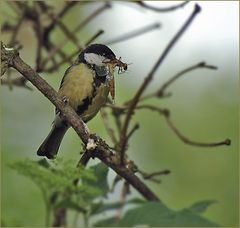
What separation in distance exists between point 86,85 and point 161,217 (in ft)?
1.62

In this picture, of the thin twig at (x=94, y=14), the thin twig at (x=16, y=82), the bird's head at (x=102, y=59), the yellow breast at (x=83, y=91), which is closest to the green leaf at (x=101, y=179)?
the yellow breast at (x=83, y=91)

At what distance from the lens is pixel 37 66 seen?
1849 mm

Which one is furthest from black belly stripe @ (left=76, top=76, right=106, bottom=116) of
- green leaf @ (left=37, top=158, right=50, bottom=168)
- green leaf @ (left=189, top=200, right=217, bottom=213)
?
green leaf @ (left=189, top=200, right=217, bottom=213)

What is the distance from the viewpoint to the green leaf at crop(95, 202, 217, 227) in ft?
4.84

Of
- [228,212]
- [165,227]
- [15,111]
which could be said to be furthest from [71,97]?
[15,111]

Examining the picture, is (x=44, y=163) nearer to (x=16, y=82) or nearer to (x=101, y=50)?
(x=101, y=50)

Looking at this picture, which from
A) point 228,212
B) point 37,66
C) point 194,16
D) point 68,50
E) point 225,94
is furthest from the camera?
point 225,94

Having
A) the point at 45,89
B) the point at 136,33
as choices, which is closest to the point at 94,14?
the point at 136,33

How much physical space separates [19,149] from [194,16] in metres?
1.07

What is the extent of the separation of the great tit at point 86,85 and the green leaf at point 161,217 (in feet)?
0.81

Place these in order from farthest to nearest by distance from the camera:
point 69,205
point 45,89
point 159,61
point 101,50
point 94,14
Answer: point 94,14 → point 69,205 → point 101,50 → point 159,61 → point 45,89

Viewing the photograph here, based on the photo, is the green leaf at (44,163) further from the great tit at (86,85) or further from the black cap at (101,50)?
the black cap at (101,50)

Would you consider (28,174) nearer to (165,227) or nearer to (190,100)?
(165,227)

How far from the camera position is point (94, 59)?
1.68 metres
